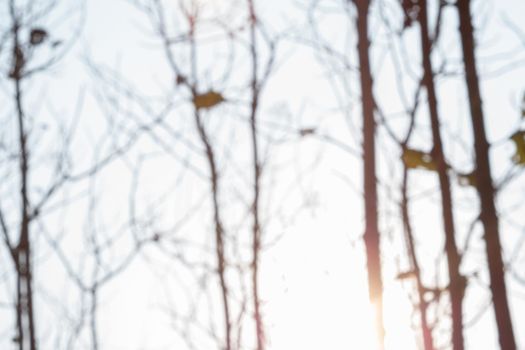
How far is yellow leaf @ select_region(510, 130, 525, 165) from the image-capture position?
229cm

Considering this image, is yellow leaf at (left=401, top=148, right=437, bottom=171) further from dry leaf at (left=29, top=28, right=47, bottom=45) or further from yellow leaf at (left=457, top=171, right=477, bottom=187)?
dry leaf at (left=29, top=28, right=47, bottom=45)

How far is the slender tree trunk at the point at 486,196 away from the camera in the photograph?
178 centimetres

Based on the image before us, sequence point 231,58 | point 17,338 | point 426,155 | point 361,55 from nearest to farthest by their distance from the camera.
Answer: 1. point 426,155
2. point 361,55
3. point 17,338
4. point 231,58

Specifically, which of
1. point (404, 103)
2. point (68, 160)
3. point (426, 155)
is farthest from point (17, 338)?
point (426, 155)

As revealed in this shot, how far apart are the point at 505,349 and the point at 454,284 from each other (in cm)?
29

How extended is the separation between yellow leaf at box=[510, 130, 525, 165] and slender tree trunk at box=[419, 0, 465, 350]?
32 centimetres

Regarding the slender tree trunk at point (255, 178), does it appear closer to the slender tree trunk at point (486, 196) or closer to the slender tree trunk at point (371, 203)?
→ the slender tree trunk at point (371, 203)

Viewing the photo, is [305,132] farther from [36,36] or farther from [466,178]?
[36,36]

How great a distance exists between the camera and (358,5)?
11.7 ft

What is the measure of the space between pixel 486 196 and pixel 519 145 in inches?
20.0

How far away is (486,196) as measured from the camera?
1.89 metres

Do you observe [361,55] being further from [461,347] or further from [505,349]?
[505,349]

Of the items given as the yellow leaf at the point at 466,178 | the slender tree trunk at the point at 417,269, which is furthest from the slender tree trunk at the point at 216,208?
the yellow leaf at the point at 466,178

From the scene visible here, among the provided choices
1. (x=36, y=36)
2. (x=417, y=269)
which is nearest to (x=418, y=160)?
(x=417, y=269)
